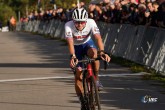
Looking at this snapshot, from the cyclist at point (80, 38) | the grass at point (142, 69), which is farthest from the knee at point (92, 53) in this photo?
the grass at point (142, 69)

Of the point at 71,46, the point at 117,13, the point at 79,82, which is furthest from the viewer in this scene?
the point at 117,13

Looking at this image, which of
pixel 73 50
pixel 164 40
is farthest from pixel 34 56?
pixel 73 50

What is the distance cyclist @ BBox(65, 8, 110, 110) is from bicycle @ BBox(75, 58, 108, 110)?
17cm

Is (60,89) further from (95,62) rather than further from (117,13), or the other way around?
(117,13)

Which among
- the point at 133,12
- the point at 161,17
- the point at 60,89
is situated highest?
the point at 161,17

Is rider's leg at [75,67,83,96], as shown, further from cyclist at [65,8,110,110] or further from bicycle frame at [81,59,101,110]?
bicycle frame at [81,59,101,110]

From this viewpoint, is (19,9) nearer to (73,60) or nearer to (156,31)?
(156,31)

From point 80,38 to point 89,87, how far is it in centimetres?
94

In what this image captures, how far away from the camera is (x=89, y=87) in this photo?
9547 mm

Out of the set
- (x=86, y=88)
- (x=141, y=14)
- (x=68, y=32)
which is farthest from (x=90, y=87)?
(x=141, y=14)

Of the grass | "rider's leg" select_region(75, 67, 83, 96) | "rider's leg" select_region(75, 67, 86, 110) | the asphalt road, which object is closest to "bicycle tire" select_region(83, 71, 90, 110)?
"rider's leg" select_region(75, 67, 86, 110)

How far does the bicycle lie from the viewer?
9328 millimetres

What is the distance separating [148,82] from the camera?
1414 cm

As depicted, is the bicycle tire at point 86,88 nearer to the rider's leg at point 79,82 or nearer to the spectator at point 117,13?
the rider's leg at point 79,82
